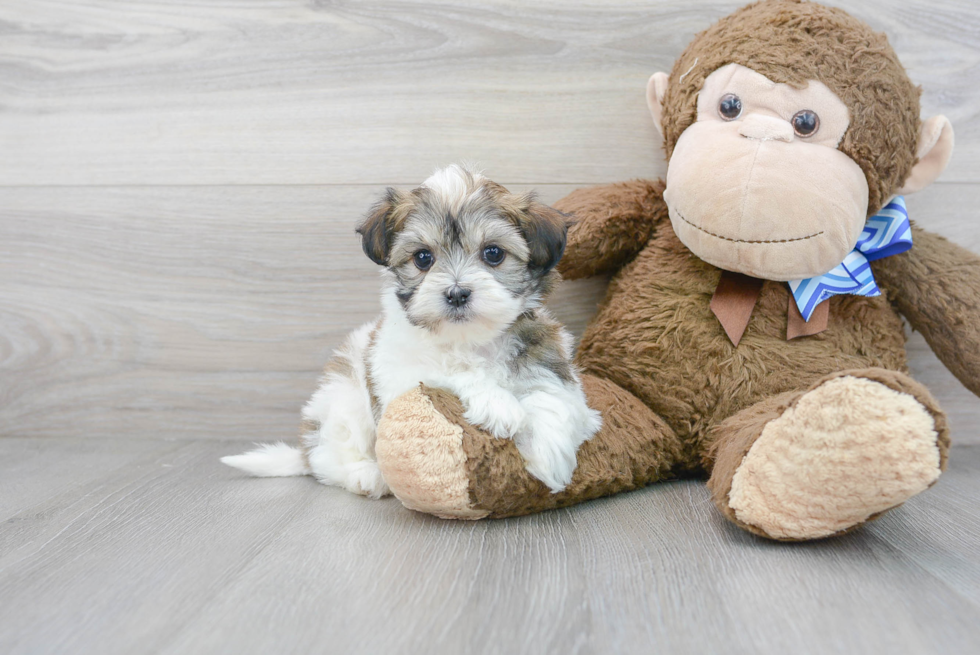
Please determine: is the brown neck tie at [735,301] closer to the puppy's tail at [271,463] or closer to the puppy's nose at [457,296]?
the puppy's nose at [457,296]

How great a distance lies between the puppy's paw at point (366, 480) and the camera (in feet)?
5.14

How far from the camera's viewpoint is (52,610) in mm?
1056

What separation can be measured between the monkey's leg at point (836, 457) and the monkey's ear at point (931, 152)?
0.71m

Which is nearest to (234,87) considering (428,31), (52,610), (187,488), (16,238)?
(428,31)

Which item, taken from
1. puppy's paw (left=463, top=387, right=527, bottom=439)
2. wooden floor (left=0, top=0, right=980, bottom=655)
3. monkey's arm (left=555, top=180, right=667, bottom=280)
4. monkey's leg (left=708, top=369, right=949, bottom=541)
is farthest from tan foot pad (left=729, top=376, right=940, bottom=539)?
monkey's arm (left=555, top=180, right=667, bottom=280)

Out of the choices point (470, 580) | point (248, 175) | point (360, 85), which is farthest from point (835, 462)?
point (248, 175)

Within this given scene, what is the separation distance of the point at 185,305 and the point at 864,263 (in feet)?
5.83

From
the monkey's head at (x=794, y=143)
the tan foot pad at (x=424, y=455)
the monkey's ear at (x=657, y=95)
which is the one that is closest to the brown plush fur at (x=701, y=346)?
the monkey's head at (x=794, y=143)

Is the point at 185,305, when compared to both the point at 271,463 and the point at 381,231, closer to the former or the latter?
the point at 271,463

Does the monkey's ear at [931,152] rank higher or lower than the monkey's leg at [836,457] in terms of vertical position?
higher

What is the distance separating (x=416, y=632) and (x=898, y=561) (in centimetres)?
80

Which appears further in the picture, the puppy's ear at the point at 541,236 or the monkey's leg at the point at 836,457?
the puppy's ear at the point at 541,236

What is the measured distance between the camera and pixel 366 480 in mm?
1570

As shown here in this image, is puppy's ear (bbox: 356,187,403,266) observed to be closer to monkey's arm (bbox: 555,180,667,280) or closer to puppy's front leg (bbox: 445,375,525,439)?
puppy's front leg (bbox: 445,375,525,439)
